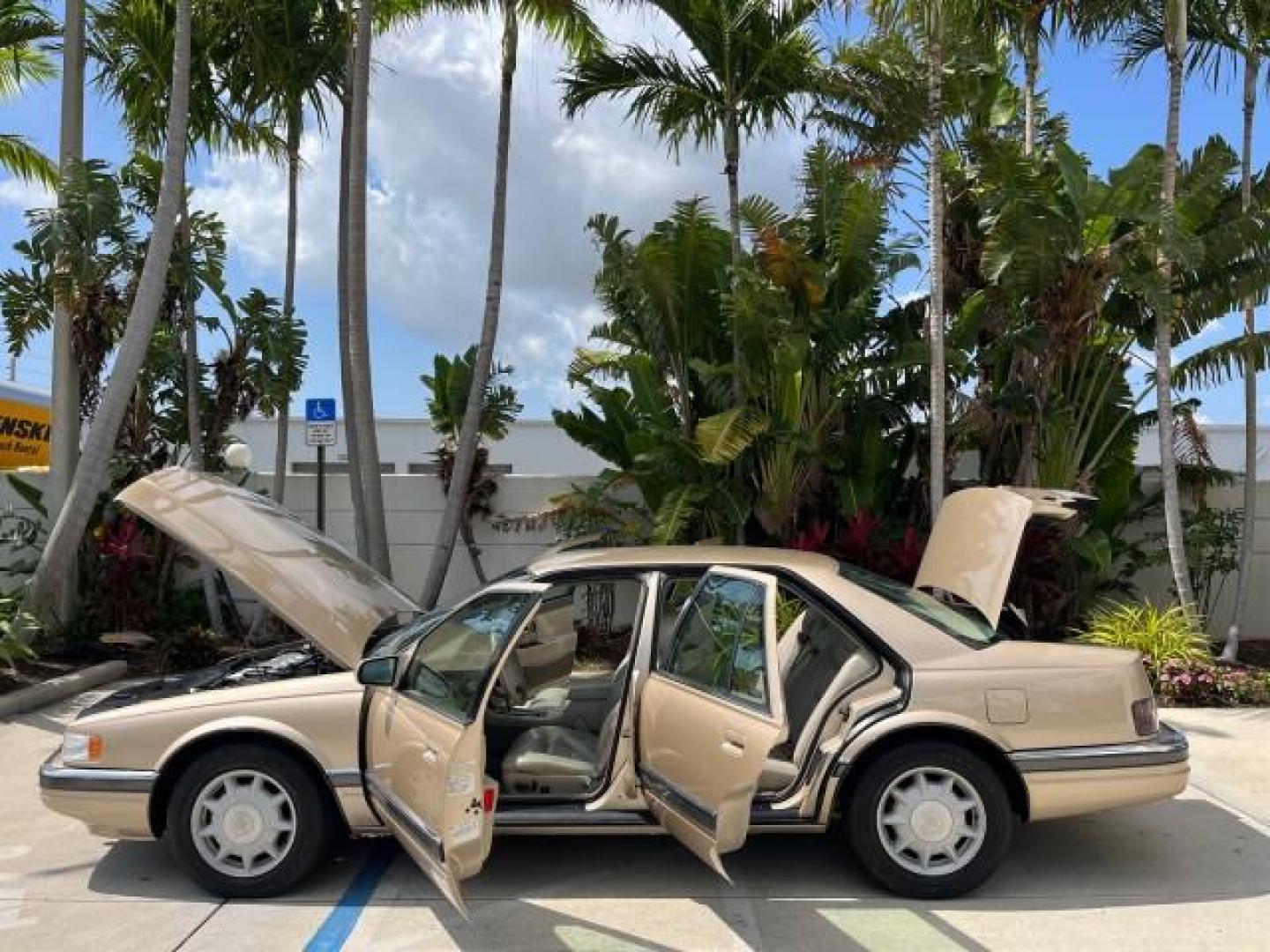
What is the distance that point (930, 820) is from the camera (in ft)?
15.2

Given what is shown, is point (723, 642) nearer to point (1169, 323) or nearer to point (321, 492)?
point (1169, 323)

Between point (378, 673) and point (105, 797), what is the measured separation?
138cm

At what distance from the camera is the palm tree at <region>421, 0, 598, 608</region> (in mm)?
11391

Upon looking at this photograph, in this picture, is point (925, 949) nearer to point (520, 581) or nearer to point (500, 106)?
point (520, 581)

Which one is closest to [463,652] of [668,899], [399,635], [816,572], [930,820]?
[399,635]

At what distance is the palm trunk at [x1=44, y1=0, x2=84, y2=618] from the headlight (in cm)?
737

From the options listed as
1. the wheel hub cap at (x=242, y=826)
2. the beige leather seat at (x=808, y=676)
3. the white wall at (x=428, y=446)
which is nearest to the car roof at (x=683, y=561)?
the beige leather seat at (x=808, y=676)

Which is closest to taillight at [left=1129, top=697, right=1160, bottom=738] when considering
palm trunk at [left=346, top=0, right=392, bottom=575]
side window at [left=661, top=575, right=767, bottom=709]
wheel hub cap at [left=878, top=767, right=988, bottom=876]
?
wheel hub cap at [left=878, top=767, right=988, bottom=876]

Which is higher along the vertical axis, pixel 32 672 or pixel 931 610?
A: pixel 931 610

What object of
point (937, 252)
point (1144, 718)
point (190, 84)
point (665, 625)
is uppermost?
point (190, 84)

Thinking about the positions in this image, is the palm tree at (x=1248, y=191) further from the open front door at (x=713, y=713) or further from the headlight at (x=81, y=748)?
the headlight at (x=81, y=748)

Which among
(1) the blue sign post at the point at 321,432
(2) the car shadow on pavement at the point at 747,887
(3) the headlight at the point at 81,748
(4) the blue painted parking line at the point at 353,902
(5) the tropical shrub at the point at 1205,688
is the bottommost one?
(4) the blue painted parking line at the point at 353,902

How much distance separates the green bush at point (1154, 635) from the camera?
364 inches

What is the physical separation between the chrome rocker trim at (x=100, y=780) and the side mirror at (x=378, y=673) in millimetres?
1054
